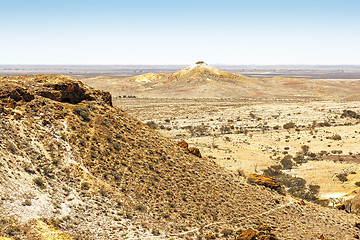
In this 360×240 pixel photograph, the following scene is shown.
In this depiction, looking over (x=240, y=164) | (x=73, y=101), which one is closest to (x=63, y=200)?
(x=73, y=101)

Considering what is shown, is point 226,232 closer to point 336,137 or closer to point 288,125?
point 336,137

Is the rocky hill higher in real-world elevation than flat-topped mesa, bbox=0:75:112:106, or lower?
lower

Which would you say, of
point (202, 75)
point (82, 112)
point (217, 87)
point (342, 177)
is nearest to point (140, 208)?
point (82, 112)

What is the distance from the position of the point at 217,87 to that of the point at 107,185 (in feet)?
317

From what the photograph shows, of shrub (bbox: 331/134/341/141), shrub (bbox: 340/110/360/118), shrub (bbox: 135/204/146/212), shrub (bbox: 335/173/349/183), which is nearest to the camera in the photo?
shrub (bbox: 135/204/146/212)

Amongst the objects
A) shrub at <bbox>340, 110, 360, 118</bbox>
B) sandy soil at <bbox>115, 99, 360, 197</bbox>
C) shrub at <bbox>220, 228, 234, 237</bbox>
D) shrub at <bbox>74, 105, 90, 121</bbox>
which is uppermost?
shrub at <bbox>74, 105, 90, 121</bbox>

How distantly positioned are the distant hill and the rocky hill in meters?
81.7

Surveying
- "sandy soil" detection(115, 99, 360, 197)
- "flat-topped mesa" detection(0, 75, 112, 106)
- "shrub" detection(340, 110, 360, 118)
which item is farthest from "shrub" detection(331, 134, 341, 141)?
"flat-topped mesa" detection(0, 75, 112, 106)

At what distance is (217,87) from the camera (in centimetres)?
10931

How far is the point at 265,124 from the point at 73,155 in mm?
42762

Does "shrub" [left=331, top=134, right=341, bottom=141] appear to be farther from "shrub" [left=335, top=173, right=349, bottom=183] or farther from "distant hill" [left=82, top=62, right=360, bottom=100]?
"distant hill" [left=82, top=62, right=360, bottom=100]

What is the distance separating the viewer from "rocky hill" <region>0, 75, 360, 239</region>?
12.3 m

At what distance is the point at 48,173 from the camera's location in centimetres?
1351

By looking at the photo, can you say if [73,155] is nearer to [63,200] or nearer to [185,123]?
[63,200]
